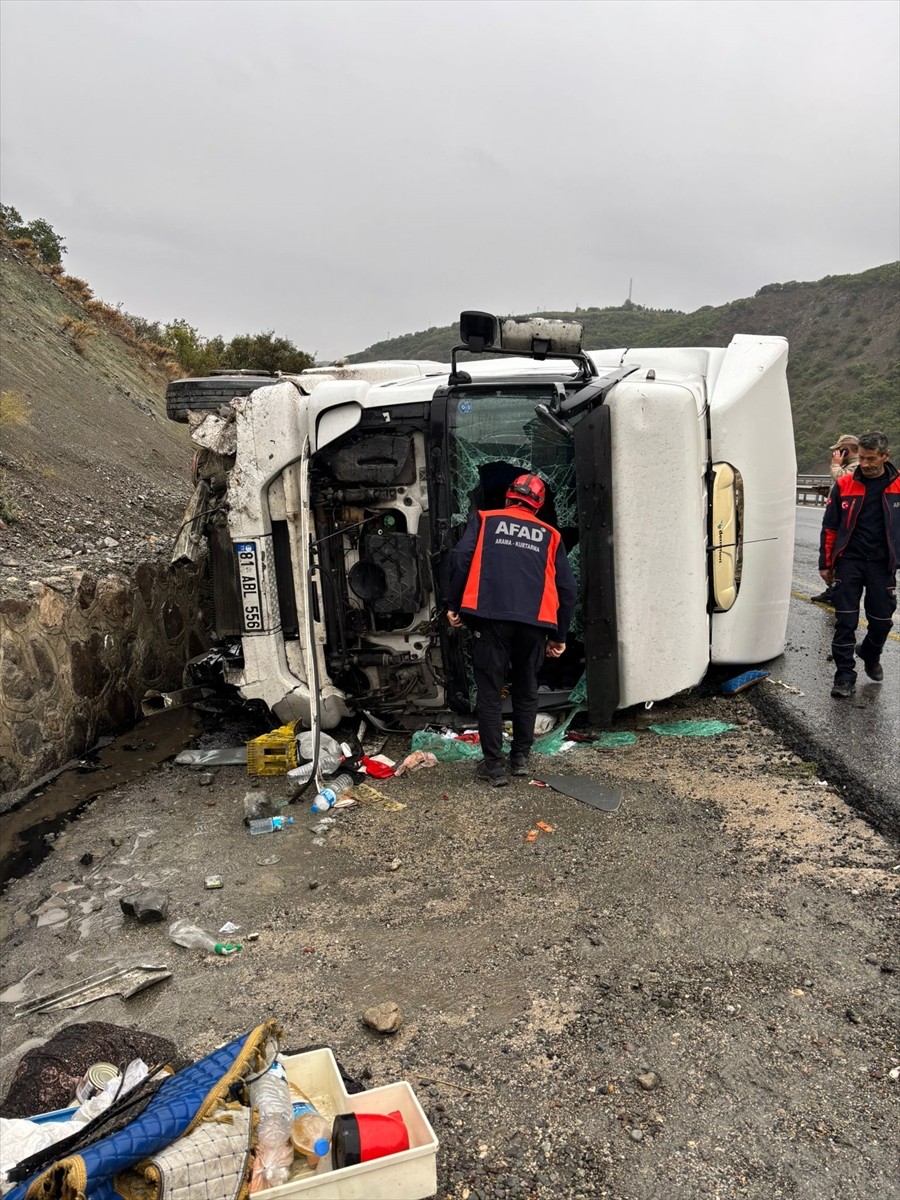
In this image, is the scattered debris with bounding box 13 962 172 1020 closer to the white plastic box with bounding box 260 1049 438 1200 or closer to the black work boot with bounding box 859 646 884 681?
the white plastic box with bounding box 260 1049 438 1200

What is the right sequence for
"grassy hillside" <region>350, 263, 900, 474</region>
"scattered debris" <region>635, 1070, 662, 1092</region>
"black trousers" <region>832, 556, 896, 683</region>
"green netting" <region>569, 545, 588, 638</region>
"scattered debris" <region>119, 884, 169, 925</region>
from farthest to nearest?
"grassy hillside" <region>350, 263, 900, 474</region> < "black trousers" <region>832, 556, 896, 683</region> < "green netting" <region>569, 545, 588, 638</region> < "scattered debris" <region>119, 884, 169, 925</region> < "scattered debris" <region>635, 1070, 662, 1092</region>

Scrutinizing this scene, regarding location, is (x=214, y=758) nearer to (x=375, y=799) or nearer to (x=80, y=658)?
(x=80, y=658)

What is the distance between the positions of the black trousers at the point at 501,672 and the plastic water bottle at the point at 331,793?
2.49 feet

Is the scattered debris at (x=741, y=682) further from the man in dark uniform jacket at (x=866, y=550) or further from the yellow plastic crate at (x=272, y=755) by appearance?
the yellow plastic crate at (x=272, y=755)

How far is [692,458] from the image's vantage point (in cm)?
427

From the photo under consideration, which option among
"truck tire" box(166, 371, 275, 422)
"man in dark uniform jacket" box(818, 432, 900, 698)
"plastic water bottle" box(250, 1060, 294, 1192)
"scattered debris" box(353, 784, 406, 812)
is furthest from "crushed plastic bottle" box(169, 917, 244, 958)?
"man in dark uniform jacket" box(818, 432, 900, 698)


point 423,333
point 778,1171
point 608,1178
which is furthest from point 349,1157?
point 423,333

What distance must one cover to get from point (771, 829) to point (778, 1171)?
5.99 ft

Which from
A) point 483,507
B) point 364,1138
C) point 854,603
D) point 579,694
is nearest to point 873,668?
point 854,603

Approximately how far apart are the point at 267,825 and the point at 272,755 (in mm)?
743

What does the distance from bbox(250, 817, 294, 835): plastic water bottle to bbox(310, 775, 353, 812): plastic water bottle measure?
18cm

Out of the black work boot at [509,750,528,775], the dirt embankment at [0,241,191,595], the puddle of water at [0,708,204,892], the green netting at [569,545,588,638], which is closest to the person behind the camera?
the puddle of water at [0,708,204,892]

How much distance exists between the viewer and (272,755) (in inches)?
187

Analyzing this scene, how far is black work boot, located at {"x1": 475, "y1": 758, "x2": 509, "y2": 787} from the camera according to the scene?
430 centimetres
